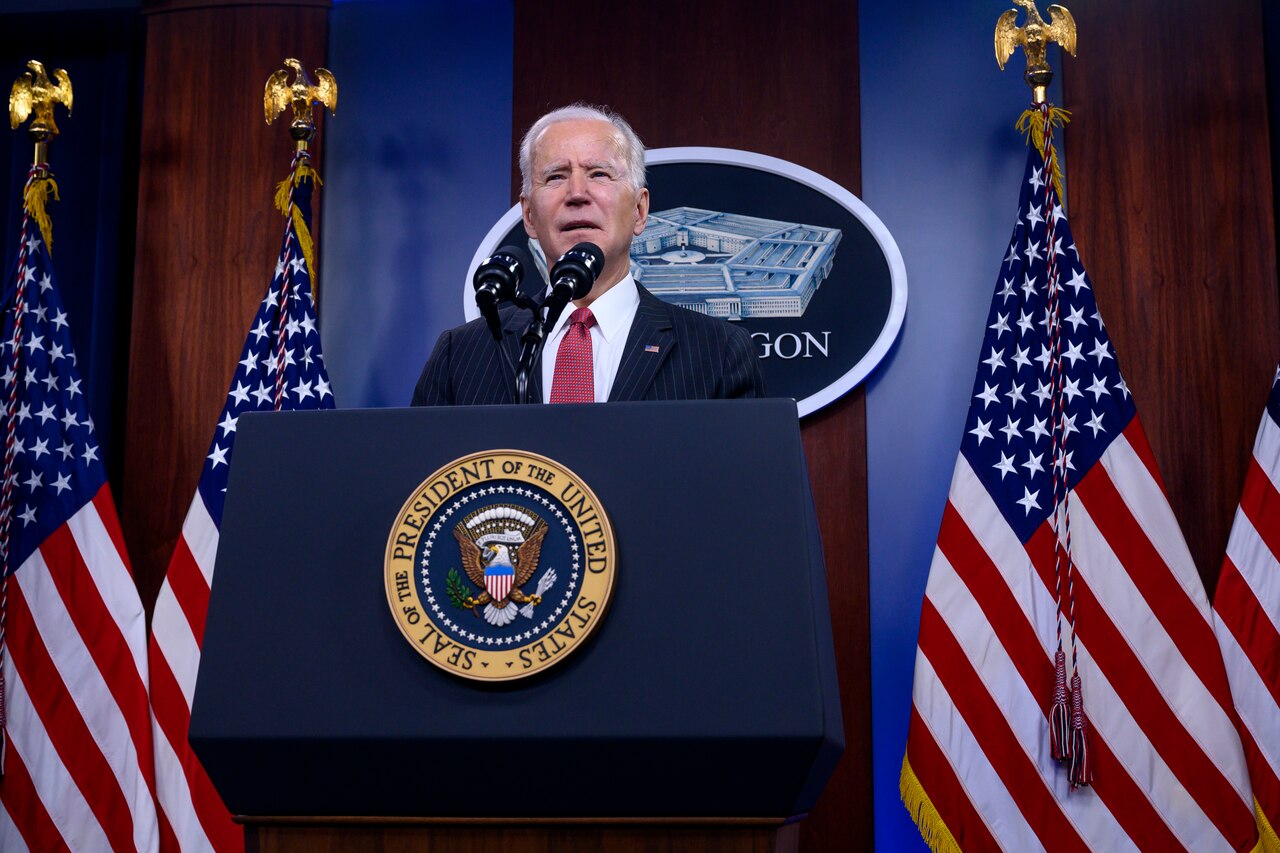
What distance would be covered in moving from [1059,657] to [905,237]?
46.9 inches

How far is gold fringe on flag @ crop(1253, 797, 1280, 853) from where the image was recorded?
8.63 ft

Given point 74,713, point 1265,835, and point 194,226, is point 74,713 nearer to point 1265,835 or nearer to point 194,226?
point 194,226

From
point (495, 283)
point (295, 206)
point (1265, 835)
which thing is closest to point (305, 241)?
point (295, 206)

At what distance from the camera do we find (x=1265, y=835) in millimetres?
2643

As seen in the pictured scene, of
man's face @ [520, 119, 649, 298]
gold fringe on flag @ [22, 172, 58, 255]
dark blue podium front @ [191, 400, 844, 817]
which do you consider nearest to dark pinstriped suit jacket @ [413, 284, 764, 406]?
man's face @ [520, 119, 649, 298]

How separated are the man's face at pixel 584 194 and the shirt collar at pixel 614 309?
19 mm

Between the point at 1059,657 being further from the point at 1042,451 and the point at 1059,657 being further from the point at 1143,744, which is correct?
the point at 1042,451

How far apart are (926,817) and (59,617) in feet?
6.95

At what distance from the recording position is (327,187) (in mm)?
3580

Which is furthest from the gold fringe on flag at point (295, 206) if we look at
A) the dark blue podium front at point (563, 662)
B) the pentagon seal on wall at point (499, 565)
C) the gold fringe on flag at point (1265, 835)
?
the gold fringe on flag at point (1265, 835)

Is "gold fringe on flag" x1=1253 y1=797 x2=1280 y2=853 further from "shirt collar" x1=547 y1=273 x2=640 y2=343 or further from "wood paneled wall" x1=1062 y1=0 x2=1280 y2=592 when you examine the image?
"shirt collar" x1=547 y1=273 x2=640 y2=343

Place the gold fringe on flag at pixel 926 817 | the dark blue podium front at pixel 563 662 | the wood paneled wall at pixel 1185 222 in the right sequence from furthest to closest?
the wood paneled wall at pixel 1185 222, the gold fringe on flag at pixel 926 817, the dark blue podium front at pixel 563 662

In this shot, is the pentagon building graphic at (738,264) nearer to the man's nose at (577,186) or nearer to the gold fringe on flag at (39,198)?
the man's nose at (577,186)

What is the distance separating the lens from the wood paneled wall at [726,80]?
3.25 metres
